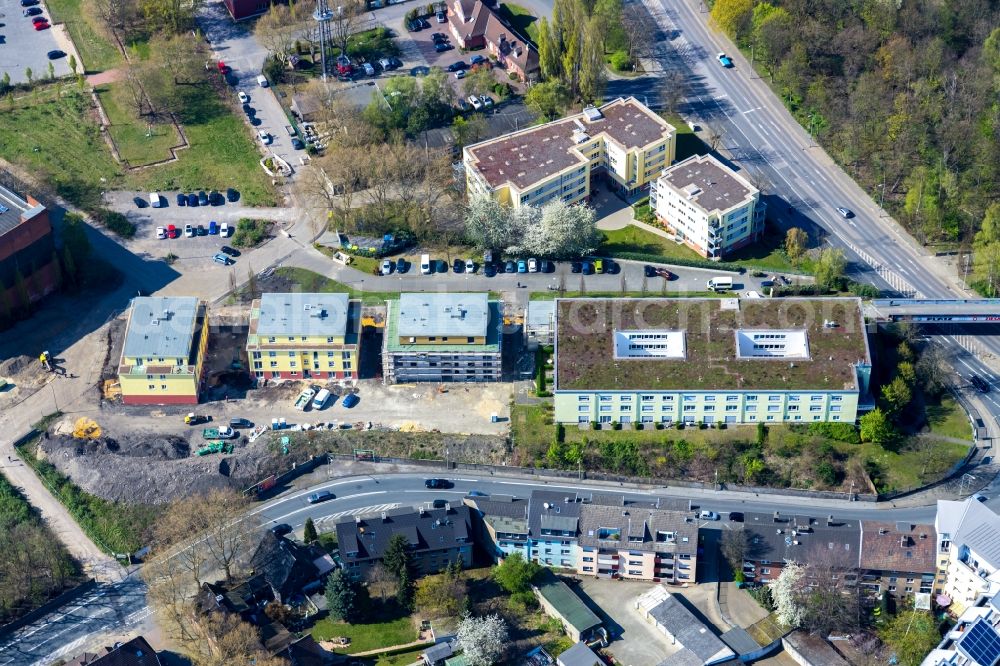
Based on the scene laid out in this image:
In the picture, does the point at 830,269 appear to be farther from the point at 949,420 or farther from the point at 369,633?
the point at 369,633

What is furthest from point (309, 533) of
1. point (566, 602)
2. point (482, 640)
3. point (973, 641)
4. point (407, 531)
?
point (973, 641)

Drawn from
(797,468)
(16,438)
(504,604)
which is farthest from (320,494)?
(797,468)

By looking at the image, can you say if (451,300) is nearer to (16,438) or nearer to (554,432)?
(554,432)

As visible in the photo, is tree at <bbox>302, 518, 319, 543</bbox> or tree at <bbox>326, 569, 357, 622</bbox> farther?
tree at <bbox>302, 518, 319, 543</bbox>

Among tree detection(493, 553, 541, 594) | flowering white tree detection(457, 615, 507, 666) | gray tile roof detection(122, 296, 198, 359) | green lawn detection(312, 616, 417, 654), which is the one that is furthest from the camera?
gray tile roof detection(122, 296, 198, 359)

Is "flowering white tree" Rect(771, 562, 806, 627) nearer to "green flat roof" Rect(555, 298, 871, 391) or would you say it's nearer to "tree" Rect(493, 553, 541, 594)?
"tree" Rect(493, 553, 541, 594)

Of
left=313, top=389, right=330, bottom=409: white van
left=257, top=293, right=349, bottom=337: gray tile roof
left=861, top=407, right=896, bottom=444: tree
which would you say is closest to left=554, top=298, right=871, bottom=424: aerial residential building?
left=861, top=407, right=896, bottom=444: tree

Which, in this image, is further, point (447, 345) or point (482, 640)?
point (447, 345)
